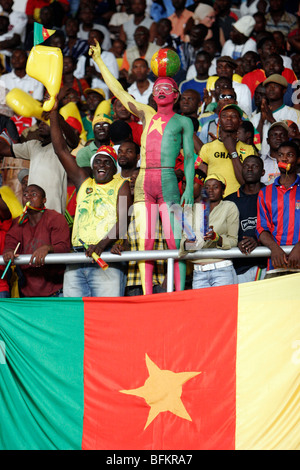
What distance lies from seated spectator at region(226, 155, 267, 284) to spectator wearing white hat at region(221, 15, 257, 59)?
4.34 meters

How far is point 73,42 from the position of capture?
13.3 m

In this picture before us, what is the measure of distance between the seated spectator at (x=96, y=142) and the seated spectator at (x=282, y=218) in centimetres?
189

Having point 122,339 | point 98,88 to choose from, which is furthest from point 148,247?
point 98,88

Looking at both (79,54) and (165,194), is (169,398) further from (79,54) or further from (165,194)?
(79,54)

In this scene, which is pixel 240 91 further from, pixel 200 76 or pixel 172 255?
pixel 172 255

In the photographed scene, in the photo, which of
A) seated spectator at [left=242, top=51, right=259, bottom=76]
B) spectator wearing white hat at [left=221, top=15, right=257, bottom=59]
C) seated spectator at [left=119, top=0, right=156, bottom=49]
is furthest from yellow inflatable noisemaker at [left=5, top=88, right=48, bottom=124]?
seated spectator at [left=119, top=0, right=156, bottom=49]

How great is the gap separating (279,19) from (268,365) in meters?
7.66

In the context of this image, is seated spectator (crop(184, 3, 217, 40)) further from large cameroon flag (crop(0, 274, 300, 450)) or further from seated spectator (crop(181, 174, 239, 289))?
large cameroon flag (crop(0, 274, 300, 450))

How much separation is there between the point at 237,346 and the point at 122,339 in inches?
35.3

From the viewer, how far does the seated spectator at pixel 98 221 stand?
23.1 ft

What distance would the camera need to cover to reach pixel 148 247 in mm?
7016

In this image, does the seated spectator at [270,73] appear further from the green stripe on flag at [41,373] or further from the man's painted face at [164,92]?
the green stripe on flag at [41,373]

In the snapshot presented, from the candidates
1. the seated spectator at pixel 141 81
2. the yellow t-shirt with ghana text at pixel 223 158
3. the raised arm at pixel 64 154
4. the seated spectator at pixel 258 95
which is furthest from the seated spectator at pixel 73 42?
the raised arm at pixel 64 154
